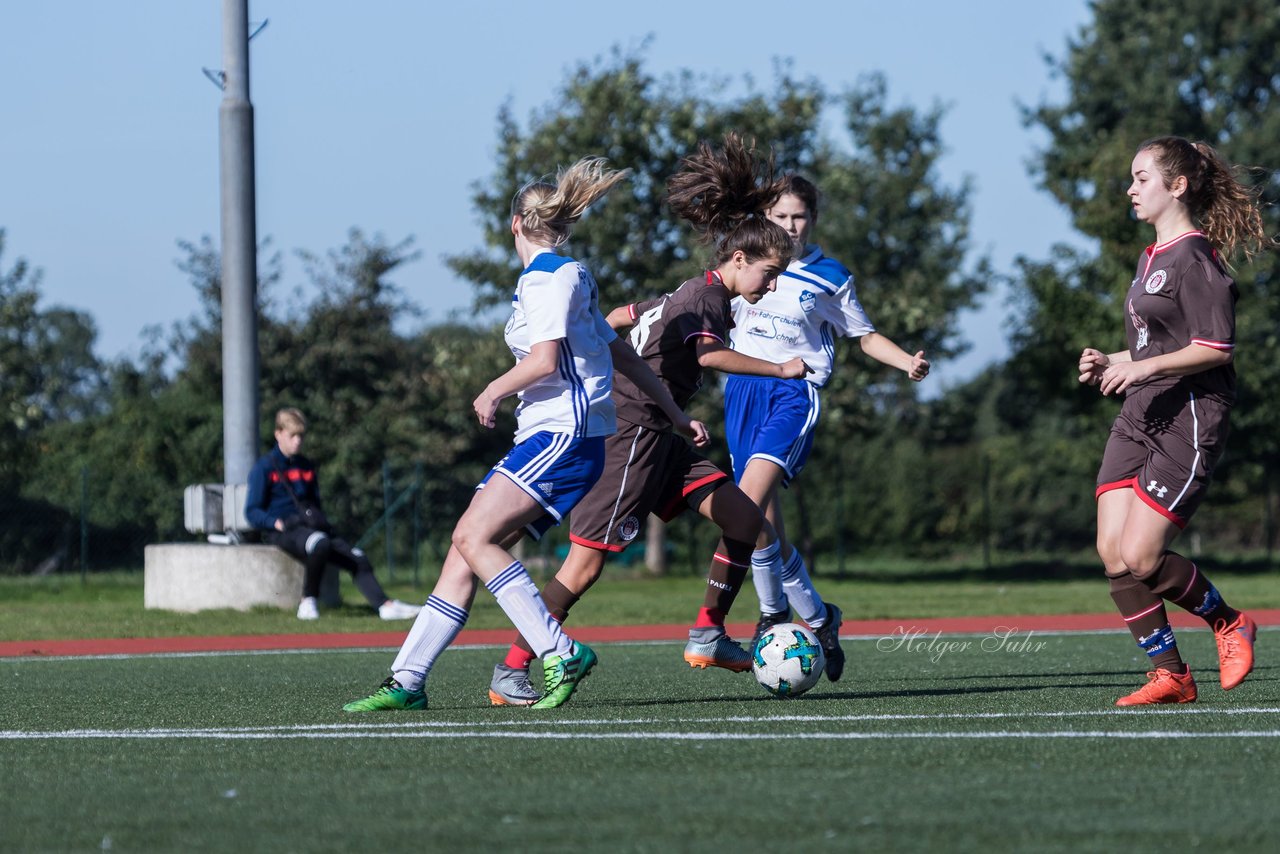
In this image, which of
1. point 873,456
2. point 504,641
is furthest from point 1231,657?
point 873,456

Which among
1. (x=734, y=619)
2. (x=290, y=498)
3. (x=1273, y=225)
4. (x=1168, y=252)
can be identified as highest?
(x=1273, y=225)

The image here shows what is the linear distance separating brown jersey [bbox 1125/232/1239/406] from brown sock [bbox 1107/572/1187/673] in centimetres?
75

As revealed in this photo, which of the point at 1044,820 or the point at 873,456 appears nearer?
the point at 1044,820

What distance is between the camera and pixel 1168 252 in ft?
19.9

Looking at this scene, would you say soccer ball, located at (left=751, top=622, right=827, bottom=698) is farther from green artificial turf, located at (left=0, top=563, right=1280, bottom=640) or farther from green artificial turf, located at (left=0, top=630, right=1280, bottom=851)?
green artificial turf, located at (left=0, top=563, right=1280, bottom=640)

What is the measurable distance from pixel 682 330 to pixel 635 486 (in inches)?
30.1

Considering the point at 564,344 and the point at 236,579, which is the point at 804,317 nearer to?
the point at 564,344

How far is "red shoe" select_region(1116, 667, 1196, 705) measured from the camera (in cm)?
599

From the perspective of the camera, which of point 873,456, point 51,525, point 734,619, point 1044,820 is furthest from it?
point 873,456

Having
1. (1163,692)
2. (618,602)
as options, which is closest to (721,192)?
(1163,692)

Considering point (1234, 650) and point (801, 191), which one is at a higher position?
point (801, 191)

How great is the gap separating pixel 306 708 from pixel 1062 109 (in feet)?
124

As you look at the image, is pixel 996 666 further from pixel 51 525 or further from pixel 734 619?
pixel 51 525

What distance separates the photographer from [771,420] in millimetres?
7719
